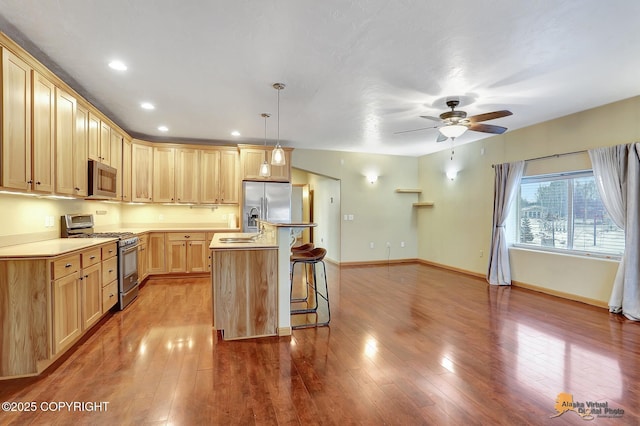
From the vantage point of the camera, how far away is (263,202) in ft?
19.4

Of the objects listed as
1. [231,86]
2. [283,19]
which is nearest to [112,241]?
[231,86]

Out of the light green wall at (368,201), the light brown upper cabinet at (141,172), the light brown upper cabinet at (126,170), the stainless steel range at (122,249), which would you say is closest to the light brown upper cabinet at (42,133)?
the stainless steel range at (122,249)

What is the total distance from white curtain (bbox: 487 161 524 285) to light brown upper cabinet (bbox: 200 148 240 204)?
180 inches

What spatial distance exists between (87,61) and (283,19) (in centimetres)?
194

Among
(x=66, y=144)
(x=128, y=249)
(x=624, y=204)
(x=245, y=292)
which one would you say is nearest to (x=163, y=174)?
(x=128, y=249)

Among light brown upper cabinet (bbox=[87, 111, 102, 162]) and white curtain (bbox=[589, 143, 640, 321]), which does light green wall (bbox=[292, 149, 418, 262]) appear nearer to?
light brown upper cabinet (bbox=[87, 111, 102, 162])

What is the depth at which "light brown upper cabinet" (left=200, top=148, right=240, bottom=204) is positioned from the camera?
5.88m

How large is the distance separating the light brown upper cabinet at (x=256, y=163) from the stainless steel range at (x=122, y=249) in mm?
2220

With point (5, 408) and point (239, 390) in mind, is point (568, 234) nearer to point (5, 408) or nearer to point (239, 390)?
point (239, 390)

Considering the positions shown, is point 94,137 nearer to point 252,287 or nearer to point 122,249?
point 122,249

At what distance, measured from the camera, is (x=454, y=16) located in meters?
2.19

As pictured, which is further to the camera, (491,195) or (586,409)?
(491,195)

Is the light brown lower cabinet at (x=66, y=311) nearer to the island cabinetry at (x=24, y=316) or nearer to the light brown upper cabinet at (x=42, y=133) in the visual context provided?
the island cabinetry at (x=24, y=316)

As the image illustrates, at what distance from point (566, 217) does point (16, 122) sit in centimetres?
632
